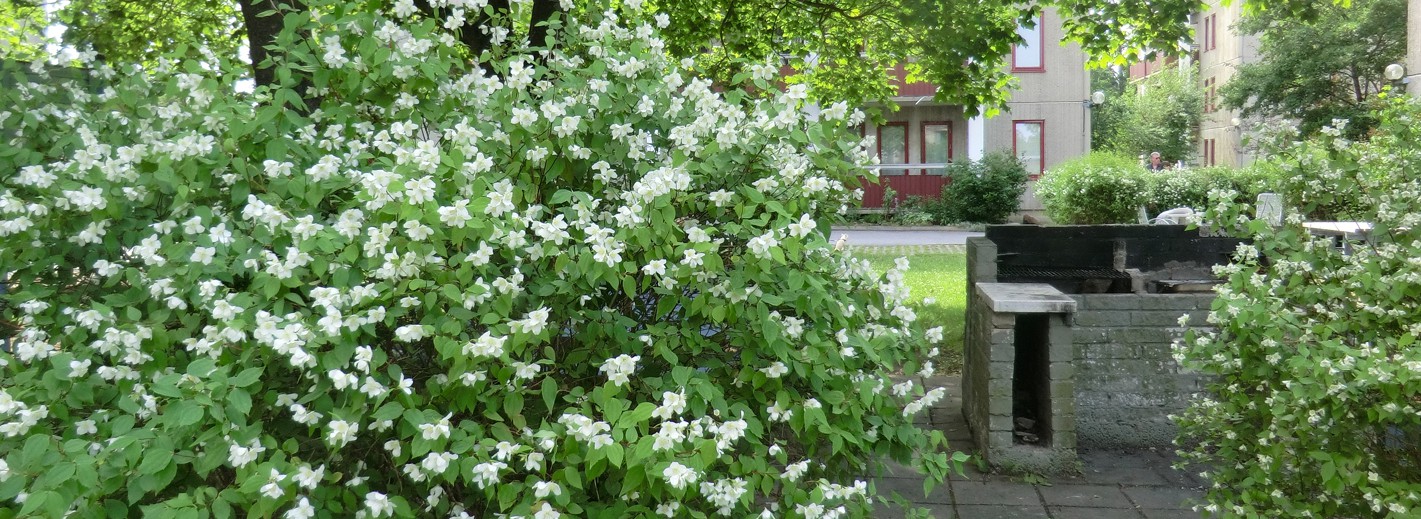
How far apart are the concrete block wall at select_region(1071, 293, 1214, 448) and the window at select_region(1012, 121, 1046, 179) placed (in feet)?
66.8

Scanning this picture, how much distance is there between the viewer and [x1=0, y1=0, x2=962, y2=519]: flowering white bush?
7.76ft

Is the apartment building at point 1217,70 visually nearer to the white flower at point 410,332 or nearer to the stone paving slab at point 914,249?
the stone paving slab at point 914,249

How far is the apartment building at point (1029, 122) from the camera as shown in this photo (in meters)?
24.9

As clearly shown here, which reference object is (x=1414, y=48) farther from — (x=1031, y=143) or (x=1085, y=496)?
(x=1085, y=496)

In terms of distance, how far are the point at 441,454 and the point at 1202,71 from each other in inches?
1984

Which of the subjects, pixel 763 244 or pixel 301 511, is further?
pixel 763 244

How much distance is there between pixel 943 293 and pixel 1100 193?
618 centimetres

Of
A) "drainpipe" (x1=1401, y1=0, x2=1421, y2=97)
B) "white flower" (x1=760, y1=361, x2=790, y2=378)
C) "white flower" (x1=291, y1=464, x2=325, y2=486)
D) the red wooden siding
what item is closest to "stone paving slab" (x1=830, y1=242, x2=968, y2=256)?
the red wooden siding

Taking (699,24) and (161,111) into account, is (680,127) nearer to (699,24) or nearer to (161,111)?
(161,111)

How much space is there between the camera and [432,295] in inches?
95.3

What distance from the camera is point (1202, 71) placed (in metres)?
46.5

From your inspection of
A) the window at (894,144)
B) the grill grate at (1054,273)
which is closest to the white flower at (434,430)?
the grill grate at (1054,273)

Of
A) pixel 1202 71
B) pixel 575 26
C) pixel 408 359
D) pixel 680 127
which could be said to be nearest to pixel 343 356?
pixel 408 359

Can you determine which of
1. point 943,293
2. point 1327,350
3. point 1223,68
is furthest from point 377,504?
point 1223,68
